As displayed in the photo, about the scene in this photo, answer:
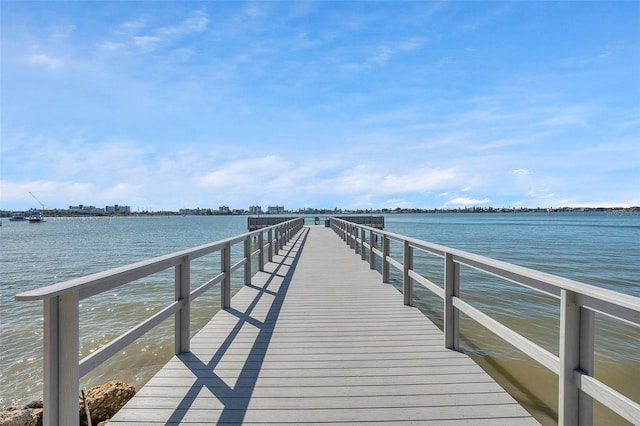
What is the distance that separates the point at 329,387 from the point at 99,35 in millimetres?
12351

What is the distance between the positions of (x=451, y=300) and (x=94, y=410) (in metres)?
3.80

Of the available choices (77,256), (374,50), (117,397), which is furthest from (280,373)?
(77,256)

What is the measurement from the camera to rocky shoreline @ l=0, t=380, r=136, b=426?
3.53m

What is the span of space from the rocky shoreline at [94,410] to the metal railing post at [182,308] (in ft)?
3.49

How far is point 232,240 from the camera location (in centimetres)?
485

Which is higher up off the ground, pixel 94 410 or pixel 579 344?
pixel 579 344

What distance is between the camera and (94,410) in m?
3.63

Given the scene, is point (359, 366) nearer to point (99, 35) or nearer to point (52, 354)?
point (52, 354)

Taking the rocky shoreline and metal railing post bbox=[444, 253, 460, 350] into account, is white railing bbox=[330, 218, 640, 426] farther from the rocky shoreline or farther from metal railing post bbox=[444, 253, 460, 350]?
the rocky shoreline

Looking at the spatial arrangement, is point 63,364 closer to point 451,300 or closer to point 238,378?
point 238,378

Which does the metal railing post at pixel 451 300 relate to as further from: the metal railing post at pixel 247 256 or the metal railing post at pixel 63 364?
the metal railing post at pixel 247 256

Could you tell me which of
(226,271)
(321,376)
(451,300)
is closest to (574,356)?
(451,300)

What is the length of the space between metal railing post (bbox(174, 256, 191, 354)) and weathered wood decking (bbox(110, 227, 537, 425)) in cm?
12

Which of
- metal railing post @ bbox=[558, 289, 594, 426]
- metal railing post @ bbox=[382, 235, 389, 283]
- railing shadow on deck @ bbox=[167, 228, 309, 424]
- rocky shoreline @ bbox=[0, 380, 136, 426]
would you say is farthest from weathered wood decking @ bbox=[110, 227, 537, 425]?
metal railing post @ bbox=[382, 235, 389, 283]
